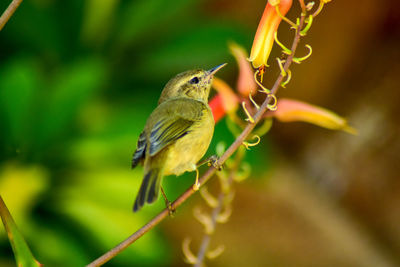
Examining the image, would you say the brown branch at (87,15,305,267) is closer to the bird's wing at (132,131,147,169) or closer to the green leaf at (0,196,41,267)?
the green leaf at (0,196,41,267)

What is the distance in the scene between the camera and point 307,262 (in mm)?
3605

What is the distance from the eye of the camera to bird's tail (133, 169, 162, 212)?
1018mm

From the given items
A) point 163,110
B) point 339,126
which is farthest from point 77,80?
point 339,126

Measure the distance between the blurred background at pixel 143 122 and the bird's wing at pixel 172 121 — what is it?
40.4 inches

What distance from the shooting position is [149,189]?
44.8 inches

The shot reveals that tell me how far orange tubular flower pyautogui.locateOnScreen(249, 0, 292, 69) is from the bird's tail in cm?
30

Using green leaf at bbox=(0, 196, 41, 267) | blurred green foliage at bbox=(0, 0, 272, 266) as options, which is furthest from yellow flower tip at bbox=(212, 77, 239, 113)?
blurred green foliage at bbox=(0, 0, 272, 266)

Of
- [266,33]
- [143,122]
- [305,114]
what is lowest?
[143,122]

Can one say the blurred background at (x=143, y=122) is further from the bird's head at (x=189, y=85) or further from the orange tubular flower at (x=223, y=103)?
the orange tubular flower at (x=223, y=103)

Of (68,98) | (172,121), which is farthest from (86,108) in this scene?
(172,121)

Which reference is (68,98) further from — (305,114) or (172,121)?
(305,114)

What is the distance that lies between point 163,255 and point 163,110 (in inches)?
55.7

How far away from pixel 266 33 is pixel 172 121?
51 cm

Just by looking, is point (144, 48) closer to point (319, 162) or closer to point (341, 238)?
point (319, 162)
